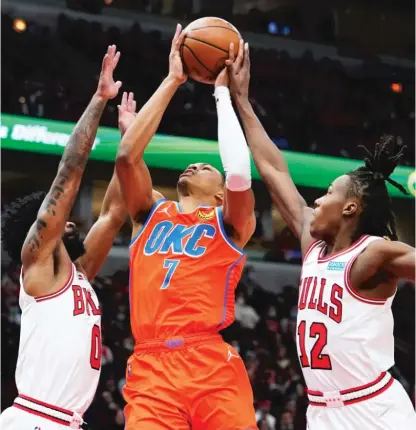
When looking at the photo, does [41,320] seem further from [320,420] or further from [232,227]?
[320,420]

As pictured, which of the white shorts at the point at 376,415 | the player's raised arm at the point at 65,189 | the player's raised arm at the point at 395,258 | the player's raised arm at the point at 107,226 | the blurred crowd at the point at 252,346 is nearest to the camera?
the player's raised arm at the point at 395,258

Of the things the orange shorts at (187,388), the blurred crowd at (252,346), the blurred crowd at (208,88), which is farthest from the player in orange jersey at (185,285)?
the blurred crowd at (208,88)

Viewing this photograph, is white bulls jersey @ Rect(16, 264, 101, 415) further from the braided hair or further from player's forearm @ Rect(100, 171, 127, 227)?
the braided hair

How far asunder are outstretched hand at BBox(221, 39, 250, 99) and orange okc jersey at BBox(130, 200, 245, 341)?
0.67 meters

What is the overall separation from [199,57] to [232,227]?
955mm

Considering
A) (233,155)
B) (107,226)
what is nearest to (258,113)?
(107,226)

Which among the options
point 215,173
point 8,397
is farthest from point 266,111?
point 215,173

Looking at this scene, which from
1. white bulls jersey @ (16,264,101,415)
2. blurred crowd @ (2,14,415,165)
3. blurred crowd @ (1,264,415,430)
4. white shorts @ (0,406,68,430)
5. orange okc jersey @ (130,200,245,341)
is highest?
blurred crowd @ (2,14,415,165)

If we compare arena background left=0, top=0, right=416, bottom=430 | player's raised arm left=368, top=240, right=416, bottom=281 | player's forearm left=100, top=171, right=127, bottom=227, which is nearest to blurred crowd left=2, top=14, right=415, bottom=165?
arena background left=0, top=0, right=416, bottom=430

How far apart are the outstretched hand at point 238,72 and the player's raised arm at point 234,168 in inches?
3.2

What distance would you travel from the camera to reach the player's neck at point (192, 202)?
4.87 metres

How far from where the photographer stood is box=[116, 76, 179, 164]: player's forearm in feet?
15.3

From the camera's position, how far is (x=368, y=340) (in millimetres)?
4074

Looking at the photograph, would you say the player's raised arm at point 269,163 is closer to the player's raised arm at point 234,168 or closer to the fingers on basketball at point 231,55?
the fingers on basketball at point 231,55
